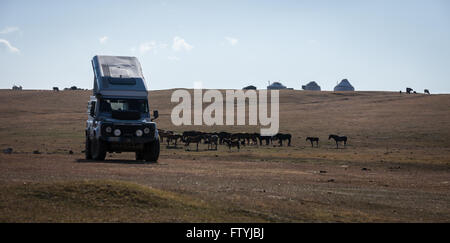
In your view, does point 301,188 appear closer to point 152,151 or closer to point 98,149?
point 152,151

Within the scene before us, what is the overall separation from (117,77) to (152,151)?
381 centimetres

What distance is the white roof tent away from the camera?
28.1m

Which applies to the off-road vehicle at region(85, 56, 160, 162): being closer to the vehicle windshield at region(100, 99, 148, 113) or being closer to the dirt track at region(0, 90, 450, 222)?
the vehicle windshield at region(100, 99, 148, 113)

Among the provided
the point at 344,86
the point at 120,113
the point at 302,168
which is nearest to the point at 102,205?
the point at 120,113

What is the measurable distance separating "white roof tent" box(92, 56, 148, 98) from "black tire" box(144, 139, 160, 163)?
2.27 metres

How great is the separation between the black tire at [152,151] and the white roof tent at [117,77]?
7.45 feet

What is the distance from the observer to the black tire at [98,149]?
27.5 meters

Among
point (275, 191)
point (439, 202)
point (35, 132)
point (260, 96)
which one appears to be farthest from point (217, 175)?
point (260, 96)

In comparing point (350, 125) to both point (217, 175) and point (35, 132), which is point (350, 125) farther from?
point (217, 175)

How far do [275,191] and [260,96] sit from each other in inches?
3712

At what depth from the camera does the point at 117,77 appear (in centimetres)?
2845

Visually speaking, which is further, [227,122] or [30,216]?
[227,122]

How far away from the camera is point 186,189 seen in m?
17.0
